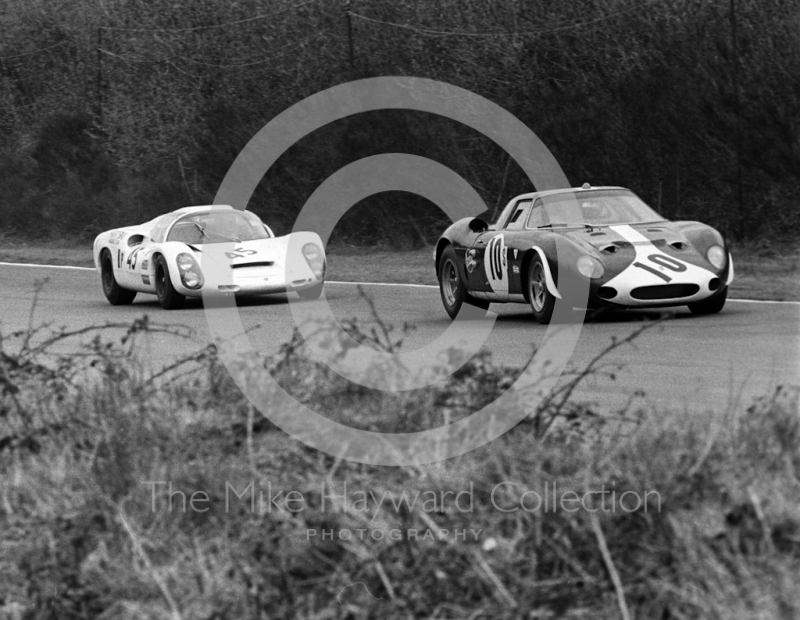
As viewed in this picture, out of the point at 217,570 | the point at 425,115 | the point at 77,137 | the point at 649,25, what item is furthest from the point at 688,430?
the point at 77,137

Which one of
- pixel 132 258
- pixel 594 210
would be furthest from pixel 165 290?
pixel 594 210

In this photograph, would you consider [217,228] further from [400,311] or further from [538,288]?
[538,288]

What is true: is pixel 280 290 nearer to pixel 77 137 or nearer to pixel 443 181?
pixel 443 181

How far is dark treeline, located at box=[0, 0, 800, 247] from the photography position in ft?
67.5

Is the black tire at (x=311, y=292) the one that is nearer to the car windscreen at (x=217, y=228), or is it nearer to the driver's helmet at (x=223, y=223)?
the car windscreen at (x=217, y=228)

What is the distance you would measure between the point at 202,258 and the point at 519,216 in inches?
151

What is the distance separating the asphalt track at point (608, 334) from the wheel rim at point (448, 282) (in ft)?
0.61

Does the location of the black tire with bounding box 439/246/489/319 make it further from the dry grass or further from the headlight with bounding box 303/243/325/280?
the dry grass

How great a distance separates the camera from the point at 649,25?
2241 cm

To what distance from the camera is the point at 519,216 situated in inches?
510

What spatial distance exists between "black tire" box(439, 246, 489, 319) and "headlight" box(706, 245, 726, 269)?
2.36 meters

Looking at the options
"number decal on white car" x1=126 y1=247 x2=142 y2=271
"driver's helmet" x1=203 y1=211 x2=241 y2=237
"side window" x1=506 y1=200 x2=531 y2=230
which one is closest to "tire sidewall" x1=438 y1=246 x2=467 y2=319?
"side window" x1=506 y1=200 x2=531 y2=230

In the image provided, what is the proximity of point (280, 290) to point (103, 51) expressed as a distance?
1621 cm

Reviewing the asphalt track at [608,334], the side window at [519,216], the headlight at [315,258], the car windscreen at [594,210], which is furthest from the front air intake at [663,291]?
the headlight at [315,258]
